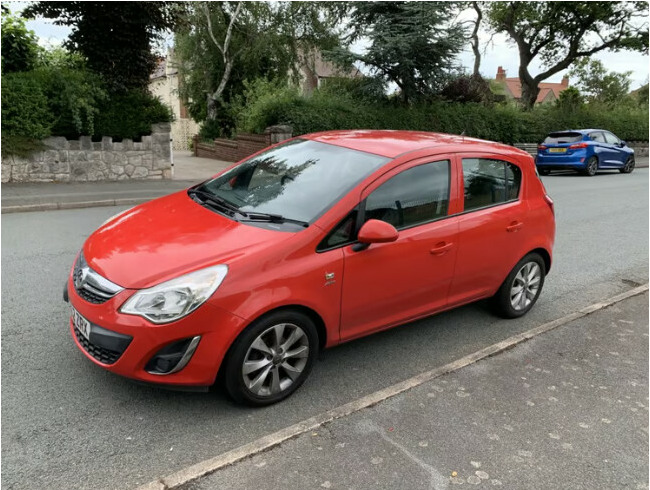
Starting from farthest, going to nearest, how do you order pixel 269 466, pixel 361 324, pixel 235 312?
pixel 361 324, pixel 235 312, pixel 269 466

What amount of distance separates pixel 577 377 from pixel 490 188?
162 centimetres

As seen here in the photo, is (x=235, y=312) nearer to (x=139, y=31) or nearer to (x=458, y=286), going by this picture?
(x=458, y=286)

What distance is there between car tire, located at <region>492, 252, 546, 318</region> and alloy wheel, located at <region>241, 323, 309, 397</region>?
221 cm

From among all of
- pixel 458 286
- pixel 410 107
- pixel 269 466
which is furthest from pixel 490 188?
pixel 410 107

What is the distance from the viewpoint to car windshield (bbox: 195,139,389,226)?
3.40 meters

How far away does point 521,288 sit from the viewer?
468 cm

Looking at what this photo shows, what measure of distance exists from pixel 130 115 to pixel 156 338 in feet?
37.4

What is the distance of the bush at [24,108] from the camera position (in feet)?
36.2

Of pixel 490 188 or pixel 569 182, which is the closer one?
pixel 490 188

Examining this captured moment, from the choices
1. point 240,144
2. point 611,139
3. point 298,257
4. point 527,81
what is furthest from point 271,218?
point 527,81

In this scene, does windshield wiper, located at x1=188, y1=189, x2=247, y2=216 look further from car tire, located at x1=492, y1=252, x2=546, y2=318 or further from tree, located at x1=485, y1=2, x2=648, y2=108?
tree, located at x1=485, y1=2, x2=648, y2=108

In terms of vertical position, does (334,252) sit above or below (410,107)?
below

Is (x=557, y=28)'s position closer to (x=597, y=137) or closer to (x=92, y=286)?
(x=597, y=137)

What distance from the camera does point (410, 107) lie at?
61.4 ft
